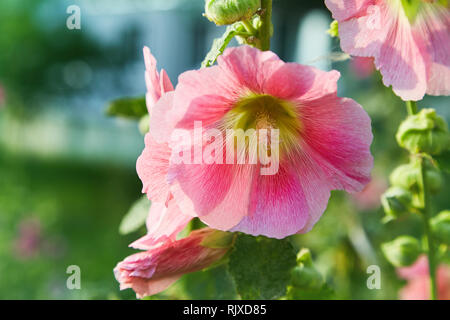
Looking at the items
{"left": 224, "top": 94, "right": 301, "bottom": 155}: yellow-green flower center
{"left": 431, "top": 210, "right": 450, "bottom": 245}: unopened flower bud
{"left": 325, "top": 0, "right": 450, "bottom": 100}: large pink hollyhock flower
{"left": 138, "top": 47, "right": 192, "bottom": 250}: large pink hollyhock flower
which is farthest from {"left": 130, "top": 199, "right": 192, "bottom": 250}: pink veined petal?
{"left": 431, "top": 210, "right": 450, "bottom": 245}: unopened flower bud

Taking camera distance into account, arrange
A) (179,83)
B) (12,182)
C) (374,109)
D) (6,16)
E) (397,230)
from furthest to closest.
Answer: (6,16)
(12,182)
(374,109)
(397,230)
(179,83)

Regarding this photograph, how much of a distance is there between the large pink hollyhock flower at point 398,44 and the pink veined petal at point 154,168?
0.19 meters

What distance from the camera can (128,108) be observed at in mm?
763

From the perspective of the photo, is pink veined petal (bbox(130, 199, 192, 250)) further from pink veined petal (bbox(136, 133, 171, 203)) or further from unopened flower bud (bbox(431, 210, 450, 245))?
unopened flower bud (bbox(431, 210, 450, 245))

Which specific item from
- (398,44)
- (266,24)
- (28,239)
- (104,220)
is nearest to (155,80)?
(266,24)

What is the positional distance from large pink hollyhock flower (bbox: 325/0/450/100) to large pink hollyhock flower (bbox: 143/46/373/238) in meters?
0.05

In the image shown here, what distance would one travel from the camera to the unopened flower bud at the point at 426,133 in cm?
57

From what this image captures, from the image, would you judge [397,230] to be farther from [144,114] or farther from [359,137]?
[359,137]

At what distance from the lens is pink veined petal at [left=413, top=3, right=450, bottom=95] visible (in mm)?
467

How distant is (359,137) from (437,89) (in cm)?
8

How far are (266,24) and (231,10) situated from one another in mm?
50

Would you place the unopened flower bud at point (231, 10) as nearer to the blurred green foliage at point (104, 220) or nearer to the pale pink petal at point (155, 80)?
the pale pink petal at point (155, 80)
